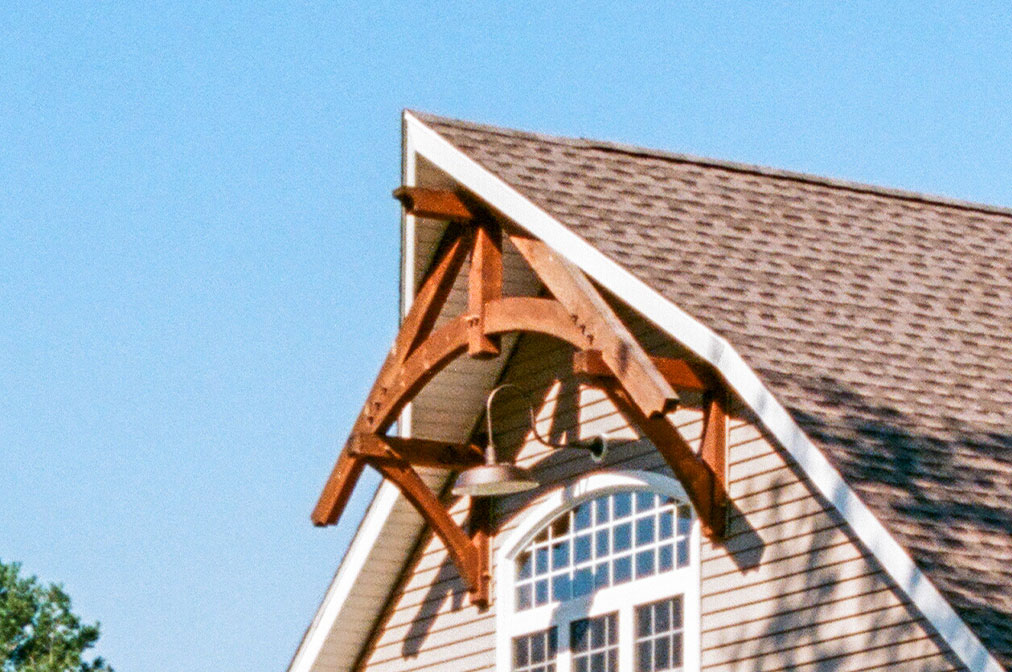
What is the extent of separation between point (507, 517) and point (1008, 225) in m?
4.75

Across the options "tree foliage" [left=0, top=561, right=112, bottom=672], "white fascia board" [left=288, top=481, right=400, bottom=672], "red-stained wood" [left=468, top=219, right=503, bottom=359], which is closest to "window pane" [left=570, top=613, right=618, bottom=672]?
"red-stained wood" [left=468, top=219, right=503, bottom=359]

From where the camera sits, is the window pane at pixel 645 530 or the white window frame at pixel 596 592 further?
the window pane at pixel 645 530

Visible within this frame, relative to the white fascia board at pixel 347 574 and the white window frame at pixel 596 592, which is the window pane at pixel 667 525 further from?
the white fascia board at pixel 347 574

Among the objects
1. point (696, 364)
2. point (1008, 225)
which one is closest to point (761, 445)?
point (696, 364)

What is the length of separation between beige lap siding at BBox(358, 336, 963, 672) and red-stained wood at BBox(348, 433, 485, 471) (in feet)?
0.97

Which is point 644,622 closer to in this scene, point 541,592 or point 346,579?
point 541,592

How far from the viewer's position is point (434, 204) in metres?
17.3

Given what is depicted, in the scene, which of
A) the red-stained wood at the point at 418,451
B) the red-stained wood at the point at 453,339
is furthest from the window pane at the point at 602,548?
the red-stained wood at the point at 453,339

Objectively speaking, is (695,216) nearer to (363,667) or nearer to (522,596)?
(522,596)

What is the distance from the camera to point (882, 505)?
1375 cm

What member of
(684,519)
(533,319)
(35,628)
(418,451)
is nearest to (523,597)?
(418,451)

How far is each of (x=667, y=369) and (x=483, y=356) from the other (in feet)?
5.62

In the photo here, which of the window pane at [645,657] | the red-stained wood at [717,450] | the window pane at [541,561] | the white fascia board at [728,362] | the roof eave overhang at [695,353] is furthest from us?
the window pane at [541,561]

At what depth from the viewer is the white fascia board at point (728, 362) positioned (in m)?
13.1
